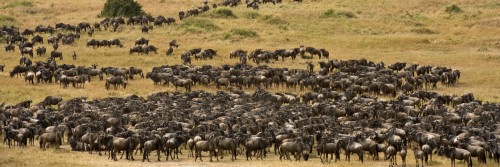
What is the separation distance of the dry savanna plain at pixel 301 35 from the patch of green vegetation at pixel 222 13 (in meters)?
0.30

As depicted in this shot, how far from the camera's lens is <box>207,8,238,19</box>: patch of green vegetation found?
88875 millimetres

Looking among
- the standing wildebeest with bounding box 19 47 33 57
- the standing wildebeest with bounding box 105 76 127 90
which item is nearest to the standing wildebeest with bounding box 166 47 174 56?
the standing wildebeest with bounding box 19 47 33 57

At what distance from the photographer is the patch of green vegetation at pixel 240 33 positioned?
79.1 meters

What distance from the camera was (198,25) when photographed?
83.1 meters

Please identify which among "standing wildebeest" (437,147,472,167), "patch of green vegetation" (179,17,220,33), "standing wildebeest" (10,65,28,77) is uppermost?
"patch of green vegetation" (179,17,220,33)

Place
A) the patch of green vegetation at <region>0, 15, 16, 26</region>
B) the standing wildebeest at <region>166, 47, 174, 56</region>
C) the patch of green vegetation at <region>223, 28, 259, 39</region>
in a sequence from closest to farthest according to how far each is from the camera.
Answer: the standing wildebeest at <region>166, 47, 174, 56</region> → the patch of green vegetation at <region>223, 28, 259, 39</region> → the patch of green vegetation at <region>0, 15, 16, 26</region>

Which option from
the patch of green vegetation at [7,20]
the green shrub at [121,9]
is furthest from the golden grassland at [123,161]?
the green shrub at [121,9]

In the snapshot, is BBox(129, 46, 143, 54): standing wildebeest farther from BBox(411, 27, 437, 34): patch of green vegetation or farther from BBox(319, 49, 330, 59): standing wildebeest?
BBox(411, 27, 437, 34): patch of green vegetation

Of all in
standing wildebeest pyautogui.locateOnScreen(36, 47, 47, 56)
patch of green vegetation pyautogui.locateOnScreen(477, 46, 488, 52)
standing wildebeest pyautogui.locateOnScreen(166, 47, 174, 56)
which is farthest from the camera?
patch of green vegetation pyautogui.locateOnScreen(477, 46, 488, 52)

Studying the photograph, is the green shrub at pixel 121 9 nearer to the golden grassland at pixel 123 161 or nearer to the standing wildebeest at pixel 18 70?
the standing wildebeest at pixel 18 70

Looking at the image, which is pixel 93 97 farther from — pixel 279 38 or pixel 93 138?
pixel 279 38

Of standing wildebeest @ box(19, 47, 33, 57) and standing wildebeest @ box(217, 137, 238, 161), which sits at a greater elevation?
standing wildebeest @ box(19, 47, 33, 57)

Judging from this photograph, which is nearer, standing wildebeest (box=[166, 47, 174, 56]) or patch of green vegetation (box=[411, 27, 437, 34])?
standing wildebeest (box=[166, 47, 174, 56])

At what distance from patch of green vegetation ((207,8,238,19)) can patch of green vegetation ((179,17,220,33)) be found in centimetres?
382
